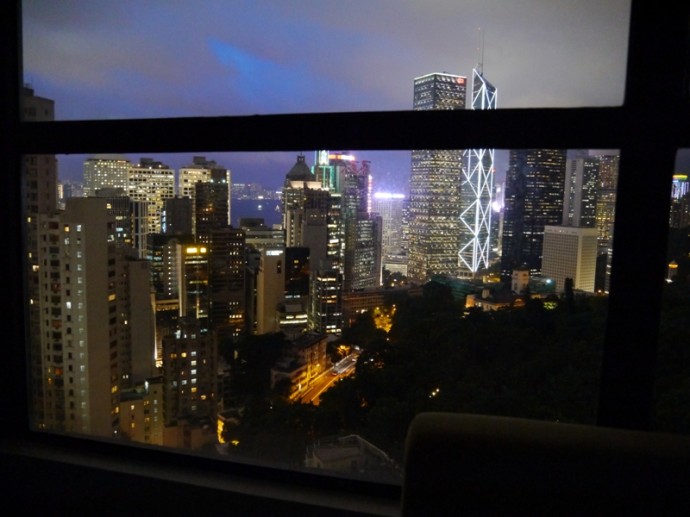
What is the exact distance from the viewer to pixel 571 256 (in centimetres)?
153

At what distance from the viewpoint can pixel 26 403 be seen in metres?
1.91

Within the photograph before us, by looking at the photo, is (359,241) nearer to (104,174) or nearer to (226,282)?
(226,282)

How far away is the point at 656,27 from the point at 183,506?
1.98m

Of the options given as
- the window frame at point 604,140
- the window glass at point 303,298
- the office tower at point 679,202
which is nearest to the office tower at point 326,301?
the window glass at point 303,298

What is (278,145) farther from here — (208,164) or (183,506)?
(183,506)

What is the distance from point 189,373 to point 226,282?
410 millimetres

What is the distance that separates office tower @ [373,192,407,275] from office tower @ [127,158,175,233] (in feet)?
2.60

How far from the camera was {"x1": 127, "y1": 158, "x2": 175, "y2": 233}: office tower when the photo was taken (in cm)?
178

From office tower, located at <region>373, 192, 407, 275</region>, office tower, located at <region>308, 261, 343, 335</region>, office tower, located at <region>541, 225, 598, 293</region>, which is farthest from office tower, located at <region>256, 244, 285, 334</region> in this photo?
office tower, located at <region>541, 225, 598, 293</region>

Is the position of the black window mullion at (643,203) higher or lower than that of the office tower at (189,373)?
higher

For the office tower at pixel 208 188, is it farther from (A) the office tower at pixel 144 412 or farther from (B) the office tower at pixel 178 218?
(A) the office tower at pixel 144 412

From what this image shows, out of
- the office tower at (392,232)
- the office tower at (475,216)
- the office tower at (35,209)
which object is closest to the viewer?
the office tower at (475,216)

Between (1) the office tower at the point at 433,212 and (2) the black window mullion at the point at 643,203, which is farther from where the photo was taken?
(1) the office tower at the point at 433,212

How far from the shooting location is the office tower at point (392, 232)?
1.72 meters
